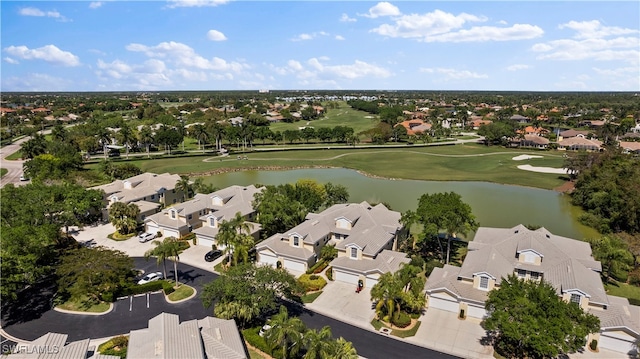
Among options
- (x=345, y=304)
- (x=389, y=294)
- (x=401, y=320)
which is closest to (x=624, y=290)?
(x=401, y=320)

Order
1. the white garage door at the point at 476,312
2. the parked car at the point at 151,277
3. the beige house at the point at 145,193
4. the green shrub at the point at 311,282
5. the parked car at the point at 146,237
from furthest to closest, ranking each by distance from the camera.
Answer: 1. the beige house at the point at 145,193
2. the parked car at the point at 146,237
3. the parked car at the point at 151,277
4. the green shrub at the point at 311,282
5. the white garage door at the point at 476,312

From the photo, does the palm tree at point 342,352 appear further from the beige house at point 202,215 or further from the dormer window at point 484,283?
the beige house at point 202,215

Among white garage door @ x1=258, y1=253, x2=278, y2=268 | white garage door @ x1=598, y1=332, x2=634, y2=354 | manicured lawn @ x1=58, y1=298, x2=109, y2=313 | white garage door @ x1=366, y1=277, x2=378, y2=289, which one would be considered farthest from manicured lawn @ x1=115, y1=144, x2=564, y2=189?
manicured lawn @ x1=58, y1=298, x2=109, y2=313

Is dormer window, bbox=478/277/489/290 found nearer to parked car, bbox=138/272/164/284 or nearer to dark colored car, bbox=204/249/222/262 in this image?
dark colored car, bbox=204/249/222/262

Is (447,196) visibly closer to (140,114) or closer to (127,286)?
(127,286)

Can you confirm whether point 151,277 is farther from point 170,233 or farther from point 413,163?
point 413,163

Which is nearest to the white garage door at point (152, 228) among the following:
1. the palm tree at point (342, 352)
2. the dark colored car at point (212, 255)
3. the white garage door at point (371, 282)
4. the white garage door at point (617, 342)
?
the dark colored car at point (212, 255)

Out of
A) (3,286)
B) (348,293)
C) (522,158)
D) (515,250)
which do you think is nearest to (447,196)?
(515,250)
